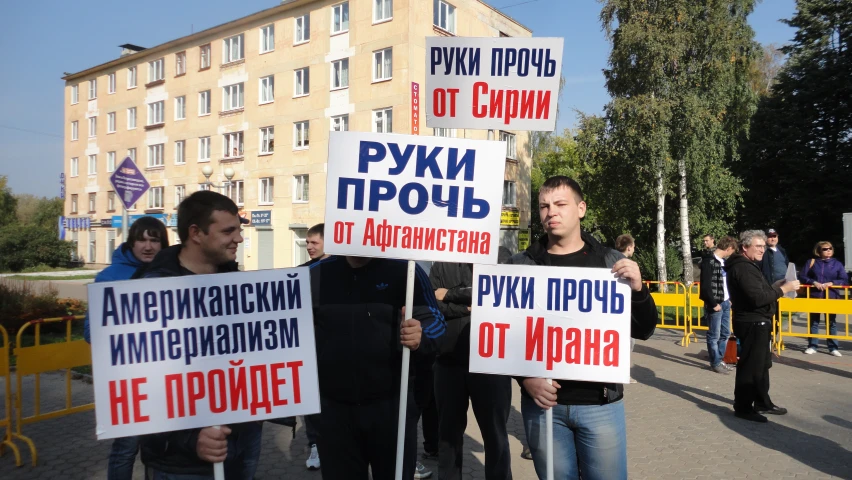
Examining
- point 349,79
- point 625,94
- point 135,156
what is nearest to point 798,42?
point 625,94

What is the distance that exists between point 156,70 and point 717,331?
43783mm

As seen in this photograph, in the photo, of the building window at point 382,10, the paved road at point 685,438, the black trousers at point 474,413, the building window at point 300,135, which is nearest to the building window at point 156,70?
the building window at point 300,135

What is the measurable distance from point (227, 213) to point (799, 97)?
33.1 m

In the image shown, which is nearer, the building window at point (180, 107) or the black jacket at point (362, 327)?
the black jacket at point (362, 327)

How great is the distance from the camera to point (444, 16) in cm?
3130

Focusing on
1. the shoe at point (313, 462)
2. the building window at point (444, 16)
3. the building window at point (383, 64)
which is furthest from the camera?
the building window at point (444, 16)

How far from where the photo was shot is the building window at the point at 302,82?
1336 inches

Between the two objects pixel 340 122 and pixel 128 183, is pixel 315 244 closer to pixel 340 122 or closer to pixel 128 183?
pixel 128 183

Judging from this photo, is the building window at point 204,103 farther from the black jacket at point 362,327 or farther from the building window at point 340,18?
the black jacket at point 362,327

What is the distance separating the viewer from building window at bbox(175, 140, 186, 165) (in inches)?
1629

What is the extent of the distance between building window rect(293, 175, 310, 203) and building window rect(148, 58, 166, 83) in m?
16.1

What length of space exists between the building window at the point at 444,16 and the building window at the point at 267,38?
411 inches

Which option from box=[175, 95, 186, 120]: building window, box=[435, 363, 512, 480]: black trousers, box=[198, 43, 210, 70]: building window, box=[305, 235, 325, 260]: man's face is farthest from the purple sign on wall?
box=[175, 95, 186, 120]: building window

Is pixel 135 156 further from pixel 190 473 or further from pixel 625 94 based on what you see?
pixel 190 473
